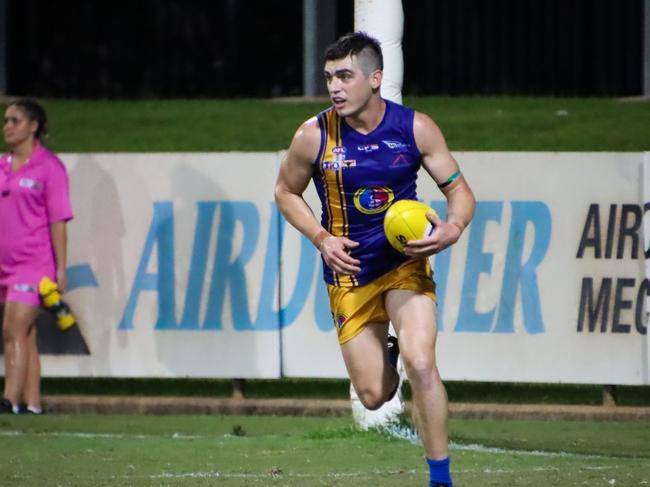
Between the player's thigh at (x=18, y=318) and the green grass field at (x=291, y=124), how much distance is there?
5229 mm

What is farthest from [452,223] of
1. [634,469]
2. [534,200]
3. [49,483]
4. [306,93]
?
[306,93]

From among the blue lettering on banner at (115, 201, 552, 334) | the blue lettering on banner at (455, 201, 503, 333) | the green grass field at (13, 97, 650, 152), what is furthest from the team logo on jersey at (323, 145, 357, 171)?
the green grass field at (13, 97, 650, 152)

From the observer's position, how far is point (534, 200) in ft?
41.3

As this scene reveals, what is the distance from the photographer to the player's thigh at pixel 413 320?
8.34m

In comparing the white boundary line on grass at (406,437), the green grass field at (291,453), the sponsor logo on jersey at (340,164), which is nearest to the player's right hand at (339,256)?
the sponsor logo on jersey at (340,164)

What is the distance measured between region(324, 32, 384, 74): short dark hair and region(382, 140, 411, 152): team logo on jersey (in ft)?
1.27

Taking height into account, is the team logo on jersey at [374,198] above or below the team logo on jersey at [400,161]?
below

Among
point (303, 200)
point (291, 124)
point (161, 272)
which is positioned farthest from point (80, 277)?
point (291, 124)

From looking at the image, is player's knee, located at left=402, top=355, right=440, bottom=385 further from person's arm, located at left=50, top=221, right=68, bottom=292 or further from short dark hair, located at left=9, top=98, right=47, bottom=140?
short dark hair, located at left=9, top=98, right=47, bottom=140

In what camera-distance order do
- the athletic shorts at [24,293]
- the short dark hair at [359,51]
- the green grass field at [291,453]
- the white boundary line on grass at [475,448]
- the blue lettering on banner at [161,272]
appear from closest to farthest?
the short dark hair at [359,51]
the green grass field at [291,453]
the white boundary line on grass at [475,448]
the athletic shorts at [24,293]
the blue lettering on banner at [161,272]

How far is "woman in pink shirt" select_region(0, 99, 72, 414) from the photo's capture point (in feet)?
41.8

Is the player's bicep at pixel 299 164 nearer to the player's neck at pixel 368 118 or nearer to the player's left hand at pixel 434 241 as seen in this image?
the player's neck at pixel 368 118

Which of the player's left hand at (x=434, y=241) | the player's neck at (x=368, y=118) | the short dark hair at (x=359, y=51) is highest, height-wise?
the short dark hair at (x=359, y=51)

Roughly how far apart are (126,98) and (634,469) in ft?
50.0
